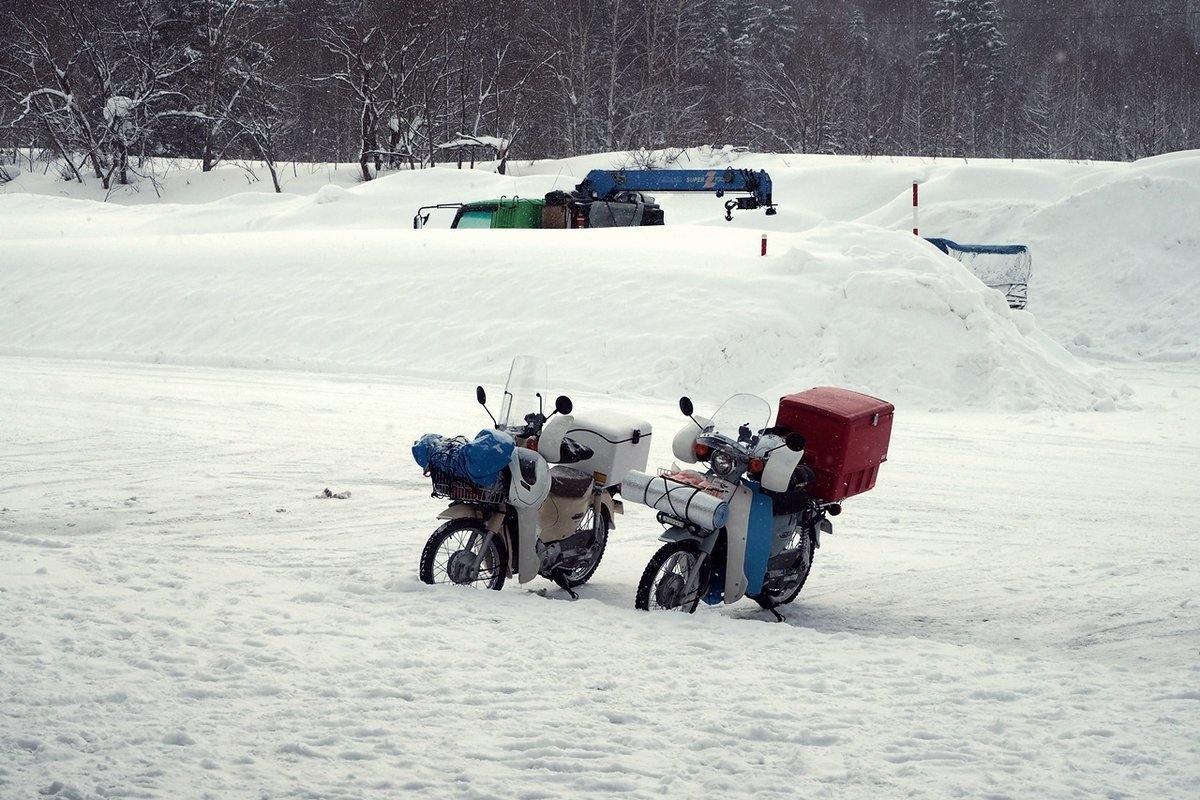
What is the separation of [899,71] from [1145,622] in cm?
5639

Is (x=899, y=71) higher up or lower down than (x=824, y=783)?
higher up

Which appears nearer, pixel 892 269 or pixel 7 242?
pixel 892 269

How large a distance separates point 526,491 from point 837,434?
1.79m

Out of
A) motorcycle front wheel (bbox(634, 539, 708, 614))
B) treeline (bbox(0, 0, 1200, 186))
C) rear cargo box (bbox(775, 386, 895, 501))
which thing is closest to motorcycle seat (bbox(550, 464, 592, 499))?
motorcycle front wheel (bbox(634, 539, 708, 614))

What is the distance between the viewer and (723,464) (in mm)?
6695

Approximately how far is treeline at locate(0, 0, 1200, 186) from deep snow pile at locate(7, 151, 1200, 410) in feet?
56.9

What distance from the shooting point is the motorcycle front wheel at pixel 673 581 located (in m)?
6.54

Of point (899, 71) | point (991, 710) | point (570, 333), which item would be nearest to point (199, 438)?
point (570, 333)

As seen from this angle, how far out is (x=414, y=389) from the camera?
1390 centimetres

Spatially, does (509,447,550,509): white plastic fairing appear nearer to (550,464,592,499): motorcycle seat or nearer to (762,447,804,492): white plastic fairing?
(550,464,592,499): motorcycle seat

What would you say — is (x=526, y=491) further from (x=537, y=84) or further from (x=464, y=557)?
(x=537, y=84)

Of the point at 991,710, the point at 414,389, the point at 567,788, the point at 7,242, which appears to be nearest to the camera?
the point at 567,788

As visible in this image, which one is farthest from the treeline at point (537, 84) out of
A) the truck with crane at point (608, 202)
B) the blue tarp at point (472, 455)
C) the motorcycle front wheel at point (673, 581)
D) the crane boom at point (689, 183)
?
the motorcycle front wheel at point (673, 581)

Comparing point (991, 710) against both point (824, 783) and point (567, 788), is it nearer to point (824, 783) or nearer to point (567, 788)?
point (824, 783)
